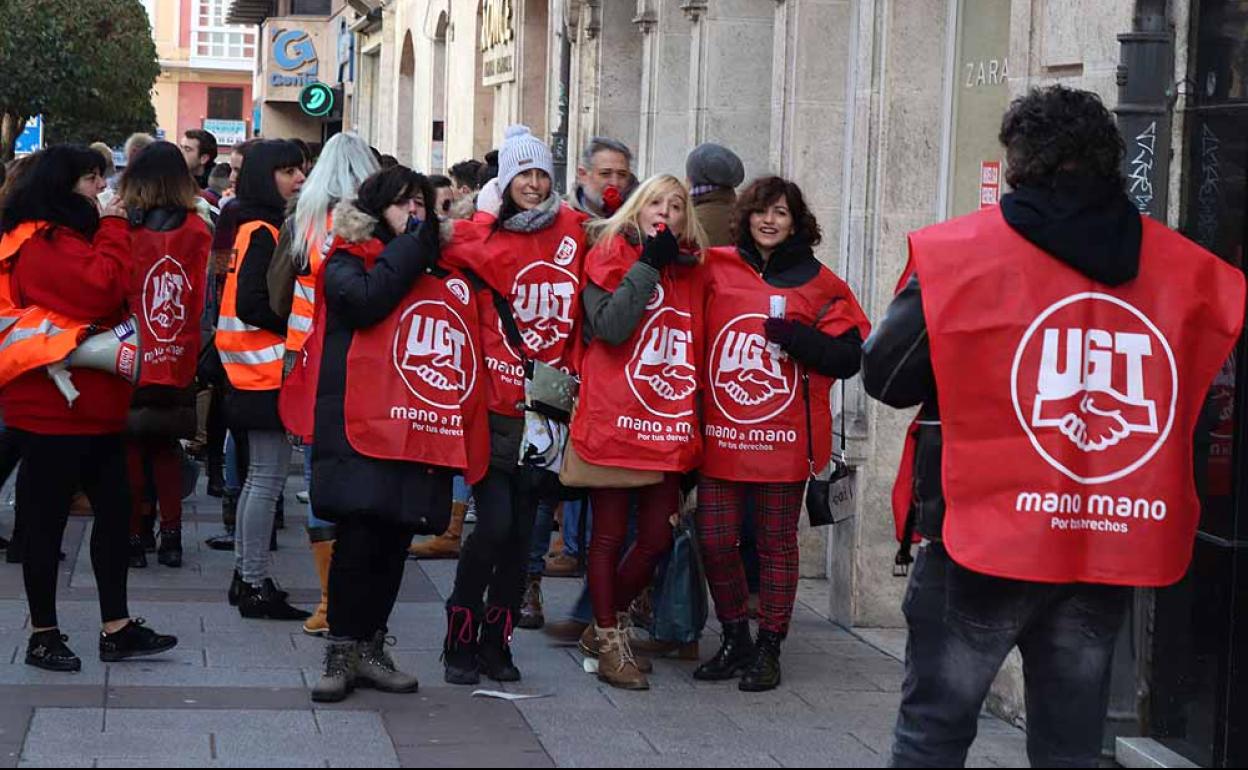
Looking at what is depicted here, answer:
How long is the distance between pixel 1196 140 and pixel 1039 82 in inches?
35.3

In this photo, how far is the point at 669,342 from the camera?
7305 mm

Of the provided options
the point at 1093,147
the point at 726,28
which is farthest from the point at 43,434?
the point at 726,28

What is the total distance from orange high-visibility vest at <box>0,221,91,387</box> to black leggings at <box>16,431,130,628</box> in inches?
10.4

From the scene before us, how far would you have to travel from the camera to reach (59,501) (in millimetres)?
7367

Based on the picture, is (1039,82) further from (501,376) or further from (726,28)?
(726,28)

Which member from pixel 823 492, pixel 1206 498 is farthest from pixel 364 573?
pixel 1206 498

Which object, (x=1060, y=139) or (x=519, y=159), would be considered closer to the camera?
(x=1060, y=139)

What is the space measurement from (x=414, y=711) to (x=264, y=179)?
118 inches

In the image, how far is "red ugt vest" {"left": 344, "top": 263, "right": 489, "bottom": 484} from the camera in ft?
22.3

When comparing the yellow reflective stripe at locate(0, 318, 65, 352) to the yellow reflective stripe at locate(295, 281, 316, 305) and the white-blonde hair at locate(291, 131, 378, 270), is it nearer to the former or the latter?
the white-blonde hair at locate(291, 131, 378, 270)

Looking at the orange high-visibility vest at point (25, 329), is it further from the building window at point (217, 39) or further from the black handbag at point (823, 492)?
the building window at point (217, 39)

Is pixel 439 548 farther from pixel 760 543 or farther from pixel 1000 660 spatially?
pixel 1000 660

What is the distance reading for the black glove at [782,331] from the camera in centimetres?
726

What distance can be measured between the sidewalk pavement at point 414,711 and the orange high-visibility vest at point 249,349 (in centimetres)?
99
